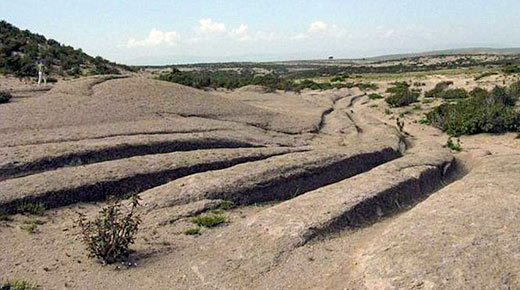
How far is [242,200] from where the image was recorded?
53.2 feet

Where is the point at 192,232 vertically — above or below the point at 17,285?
below

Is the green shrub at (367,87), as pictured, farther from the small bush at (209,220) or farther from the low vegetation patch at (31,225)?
the low vegetation patch at (31,225)

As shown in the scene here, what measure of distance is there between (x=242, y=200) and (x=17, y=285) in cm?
734

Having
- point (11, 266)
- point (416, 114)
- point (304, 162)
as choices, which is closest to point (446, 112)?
point (416, 114)

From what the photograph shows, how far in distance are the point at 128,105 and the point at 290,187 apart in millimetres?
11198

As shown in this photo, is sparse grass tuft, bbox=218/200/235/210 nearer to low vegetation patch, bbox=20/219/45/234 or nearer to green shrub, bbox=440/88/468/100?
low vegetation patch, bbox=20/219/45/234

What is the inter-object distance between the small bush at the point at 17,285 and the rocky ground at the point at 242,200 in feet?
1.14

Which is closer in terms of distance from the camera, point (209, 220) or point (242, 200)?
point (209, 220)

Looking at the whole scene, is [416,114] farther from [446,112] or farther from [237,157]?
[237,157]

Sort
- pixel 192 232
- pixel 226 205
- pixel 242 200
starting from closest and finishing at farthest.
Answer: pixel 192 232, pixel 226 205, pixel 242 200

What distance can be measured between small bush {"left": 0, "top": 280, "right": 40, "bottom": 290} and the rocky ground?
0.35 metres

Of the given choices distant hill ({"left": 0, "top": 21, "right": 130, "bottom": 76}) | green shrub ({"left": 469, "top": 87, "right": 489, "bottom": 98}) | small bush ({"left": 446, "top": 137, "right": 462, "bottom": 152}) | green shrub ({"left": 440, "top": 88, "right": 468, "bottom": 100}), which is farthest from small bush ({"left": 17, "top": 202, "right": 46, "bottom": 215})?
green shrub ({"left": 440, "top": 88, "right": 468, "bottom": 100})

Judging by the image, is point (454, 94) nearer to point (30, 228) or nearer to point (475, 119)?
point (475, 119)

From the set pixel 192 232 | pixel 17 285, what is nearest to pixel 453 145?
pixel 192 232
